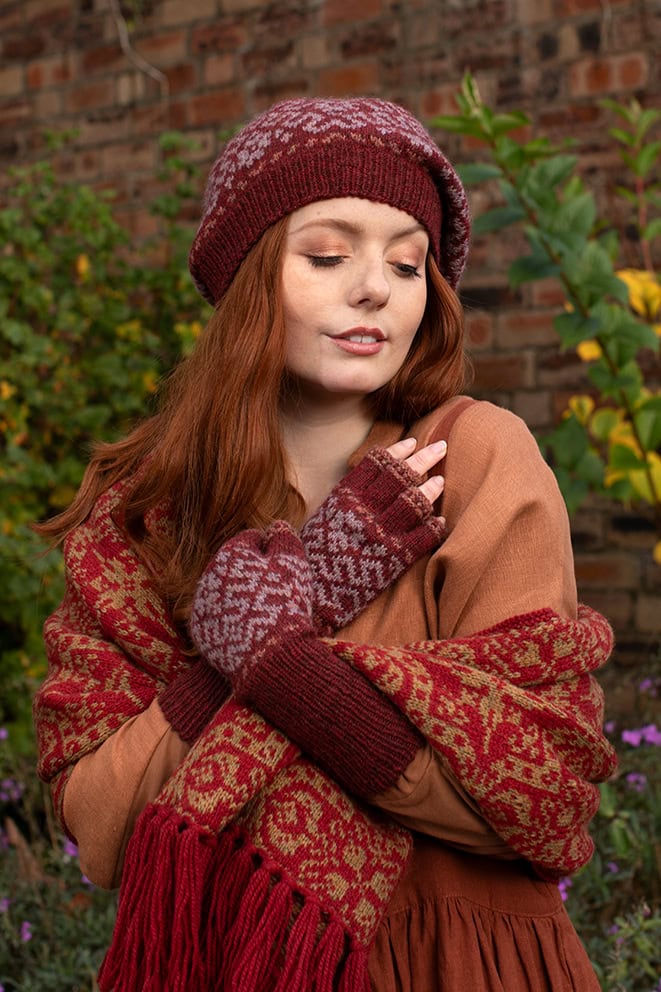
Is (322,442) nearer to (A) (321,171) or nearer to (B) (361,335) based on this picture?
(B) (361,335)

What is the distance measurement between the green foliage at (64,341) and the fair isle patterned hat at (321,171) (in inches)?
84.1

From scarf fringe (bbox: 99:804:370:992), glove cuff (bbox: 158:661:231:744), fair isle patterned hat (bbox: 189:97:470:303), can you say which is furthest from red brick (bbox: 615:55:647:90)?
scarf fringe (bbox: 99:804:370:992)

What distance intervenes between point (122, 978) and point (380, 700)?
1.46 feet

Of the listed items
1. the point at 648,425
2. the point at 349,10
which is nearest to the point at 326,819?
the point at 648,425

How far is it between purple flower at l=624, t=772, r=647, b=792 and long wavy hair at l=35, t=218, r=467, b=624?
1.53 metres

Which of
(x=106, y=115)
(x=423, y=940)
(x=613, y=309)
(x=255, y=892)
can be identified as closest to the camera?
(x=255, y=892)

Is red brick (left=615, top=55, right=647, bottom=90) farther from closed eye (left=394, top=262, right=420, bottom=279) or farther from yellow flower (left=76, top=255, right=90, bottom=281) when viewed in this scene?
closed eye (left=394, top=262, right=420, bottom=279)

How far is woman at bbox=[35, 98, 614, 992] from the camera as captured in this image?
1270mm

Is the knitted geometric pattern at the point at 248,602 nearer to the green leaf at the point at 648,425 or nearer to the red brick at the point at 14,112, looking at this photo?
the green leaf at the point at 648,425

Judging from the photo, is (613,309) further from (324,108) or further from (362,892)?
(362,892)

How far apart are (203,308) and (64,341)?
521 millimetres

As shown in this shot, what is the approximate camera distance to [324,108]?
149 centimetres

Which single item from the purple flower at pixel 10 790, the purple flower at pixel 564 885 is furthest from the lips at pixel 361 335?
the purple flower at pixel 10 790

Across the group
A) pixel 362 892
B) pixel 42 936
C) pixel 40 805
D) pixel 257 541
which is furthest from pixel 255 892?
pixel 40 805
